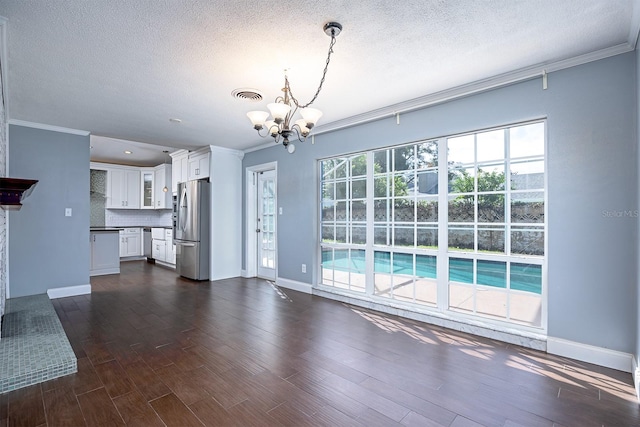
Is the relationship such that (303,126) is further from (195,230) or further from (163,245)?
(163,245)

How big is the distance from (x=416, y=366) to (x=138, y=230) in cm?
802

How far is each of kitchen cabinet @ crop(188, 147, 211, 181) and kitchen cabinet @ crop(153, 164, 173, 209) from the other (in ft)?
6.29

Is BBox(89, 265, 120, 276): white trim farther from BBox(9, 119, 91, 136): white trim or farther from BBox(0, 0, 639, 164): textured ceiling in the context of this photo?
BBox(0, 0, 639, 164): textured ceiling

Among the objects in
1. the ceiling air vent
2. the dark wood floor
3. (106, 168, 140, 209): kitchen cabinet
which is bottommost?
the dark wood floor

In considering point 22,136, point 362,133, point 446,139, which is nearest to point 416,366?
point 446,139

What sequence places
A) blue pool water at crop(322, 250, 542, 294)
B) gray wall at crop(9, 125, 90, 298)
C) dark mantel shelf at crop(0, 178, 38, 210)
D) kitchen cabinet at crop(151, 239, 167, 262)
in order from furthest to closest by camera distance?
1. kitchen cabinet at crop(151, 239, 167, 262)
2. gray wall at crop(9, 125, 90, 298)
3. blue pool water at crop(322, 250, 542, 294)
4. dark mantel shelf at crop(0, 178, 38, 210)

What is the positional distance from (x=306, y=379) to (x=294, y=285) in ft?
9.02

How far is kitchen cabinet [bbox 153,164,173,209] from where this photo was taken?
769cm

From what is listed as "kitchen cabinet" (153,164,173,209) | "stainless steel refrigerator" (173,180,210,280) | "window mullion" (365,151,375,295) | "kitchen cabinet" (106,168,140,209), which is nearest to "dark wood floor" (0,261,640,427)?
"window mullion" (365,151,375,295)

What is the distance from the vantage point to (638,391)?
1.98 meters

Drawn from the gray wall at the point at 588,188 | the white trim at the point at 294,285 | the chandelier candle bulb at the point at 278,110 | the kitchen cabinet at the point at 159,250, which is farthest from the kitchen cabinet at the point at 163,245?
the gray wall at the point at 588,188

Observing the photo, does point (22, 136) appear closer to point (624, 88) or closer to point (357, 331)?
point (357, 331)

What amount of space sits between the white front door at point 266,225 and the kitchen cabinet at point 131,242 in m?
4.20

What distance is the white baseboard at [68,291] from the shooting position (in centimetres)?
431
